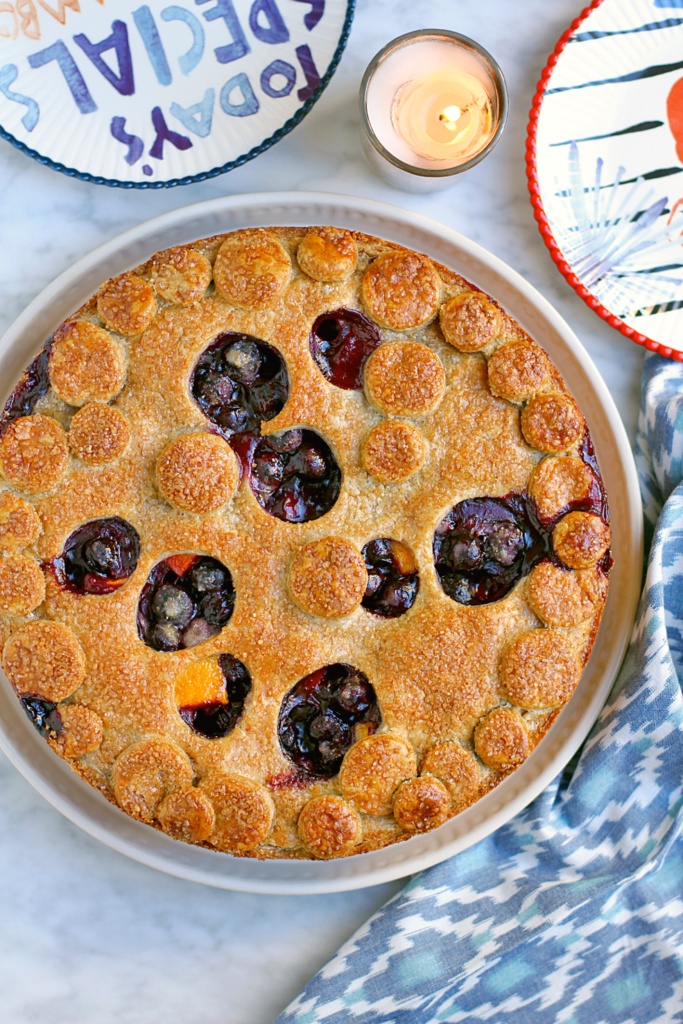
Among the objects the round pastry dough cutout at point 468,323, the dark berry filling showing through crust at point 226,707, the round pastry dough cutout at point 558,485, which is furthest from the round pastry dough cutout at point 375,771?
the round pastry dough cutout at point 468,323

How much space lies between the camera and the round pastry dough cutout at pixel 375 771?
209 centimetres

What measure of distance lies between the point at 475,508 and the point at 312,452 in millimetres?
498

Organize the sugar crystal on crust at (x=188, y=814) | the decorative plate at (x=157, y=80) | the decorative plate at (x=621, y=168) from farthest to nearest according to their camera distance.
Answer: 1. the decorative plate at (x=621, y=168)
2. the decorative plate at (x=157, y=80)
3. the sugar crystal on crust at (x=188, y=814)

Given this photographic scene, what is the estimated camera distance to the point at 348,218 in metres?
2.45

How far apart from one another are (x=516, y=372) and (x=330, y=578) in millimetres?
800

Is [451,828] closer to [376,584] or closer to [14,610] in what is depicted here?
[376,584]

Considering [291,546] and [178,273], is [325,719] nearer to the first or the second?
[291,546]

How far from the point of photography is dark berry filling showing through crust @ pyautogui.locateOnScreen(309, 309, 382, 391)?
7.21 ft

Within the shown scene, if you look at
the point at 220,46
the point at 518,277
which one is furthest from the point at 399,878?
the point at 220,46

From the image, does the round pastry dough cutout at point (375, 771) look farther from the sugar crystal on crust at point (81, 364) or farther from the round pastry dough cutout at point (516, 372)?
the sugar crystal on crust at point (81, 364)

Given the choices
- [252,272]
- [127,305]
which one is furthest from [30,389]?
[252,272]

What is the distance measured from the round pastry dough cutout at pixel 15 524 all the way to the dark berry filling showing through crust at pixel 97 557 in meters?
0.10

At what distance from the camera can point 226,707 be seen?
2152mm

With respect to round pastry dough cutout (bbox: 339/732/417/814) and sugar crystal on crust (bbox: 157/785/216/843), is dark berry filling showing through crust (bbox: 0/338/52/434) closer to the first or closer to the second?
sugar crystal on crust (bbox: 157/785/216/843)
